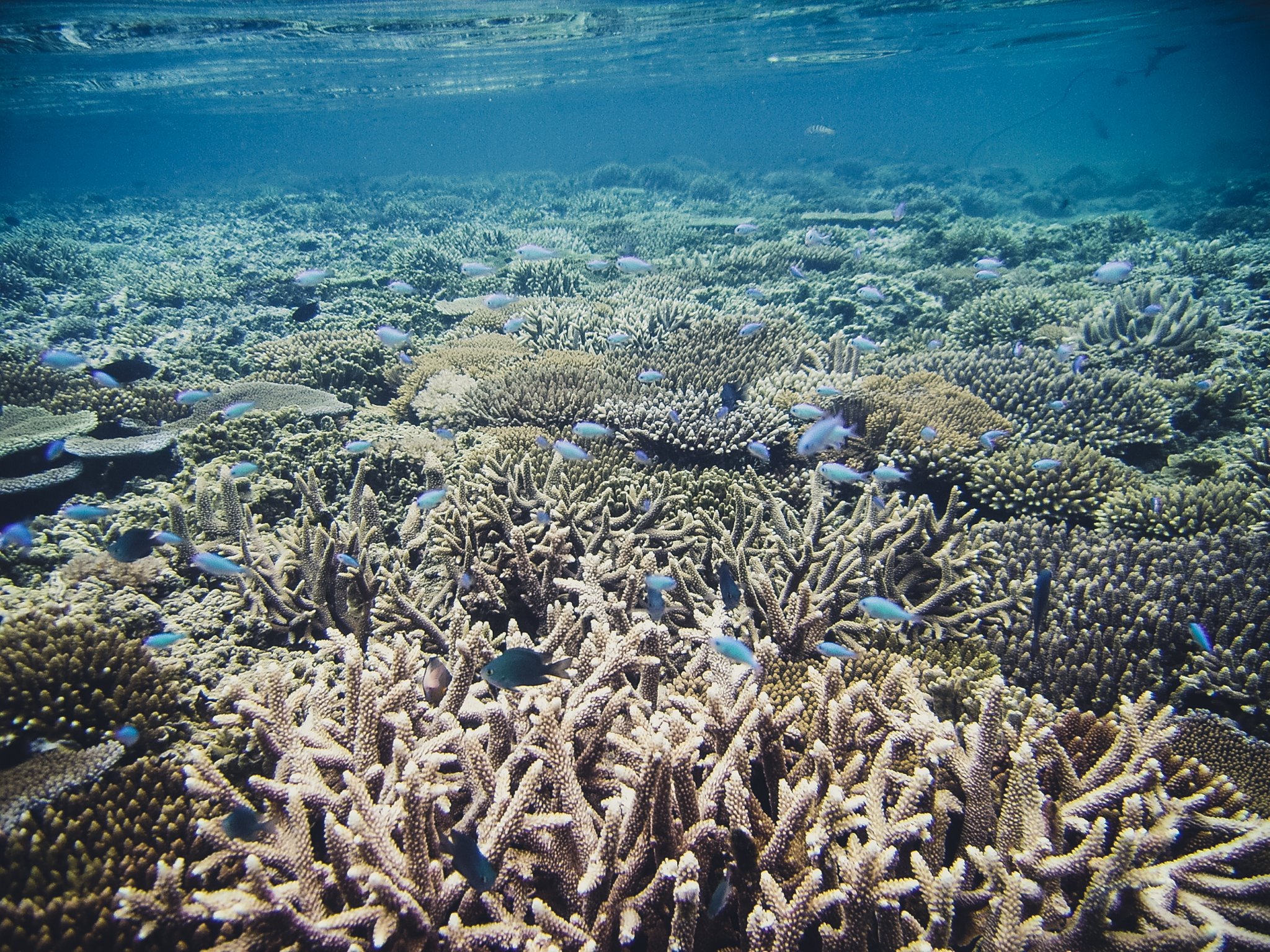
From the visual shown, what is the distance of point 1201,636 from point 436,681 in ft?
16.3

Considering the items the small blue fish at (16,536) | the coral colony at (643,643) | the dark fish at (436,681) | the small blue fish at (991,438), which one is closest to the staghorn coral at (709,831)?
the coral colony at (643,643)

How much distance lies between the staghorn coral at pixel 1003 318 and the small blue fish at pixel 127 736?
41.0 ft

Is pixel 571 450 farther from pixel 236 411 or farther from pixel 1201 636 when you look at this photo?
pixel 1201 636

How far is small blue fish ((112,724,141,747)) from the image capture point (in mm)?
2994

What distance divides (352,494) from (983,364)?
8.82 m

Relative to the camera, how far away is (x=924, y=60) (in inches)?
1860

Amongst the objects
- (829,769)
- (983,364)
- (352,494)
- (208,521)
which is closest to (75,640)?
(208,521)

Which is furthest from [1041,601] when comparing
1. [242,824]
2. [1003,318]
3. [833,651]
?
[1003,318]

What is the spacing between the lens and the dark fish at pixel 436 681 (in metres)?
3.24

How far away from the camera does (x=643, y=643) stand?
3404 millimetres

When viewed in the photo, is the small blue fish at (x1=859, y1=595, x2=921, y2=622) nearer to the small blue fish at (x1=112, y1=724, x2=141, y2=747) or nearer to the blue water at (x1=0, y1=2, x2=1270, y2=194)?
the small blue fish at (x1=112, y1=724, x2=141, y2=747)

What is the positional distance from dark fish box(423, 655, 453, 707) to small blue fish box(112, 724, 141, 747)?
1.49 metres

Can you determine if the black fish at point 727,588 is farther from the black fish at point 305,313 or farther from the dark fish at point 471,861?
the black fish at point 305,313

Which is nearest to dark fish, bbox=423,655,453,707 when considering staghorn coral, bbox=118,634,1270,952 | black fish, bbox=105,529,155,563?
staghorn coral, bbox=118,634,1270,952
